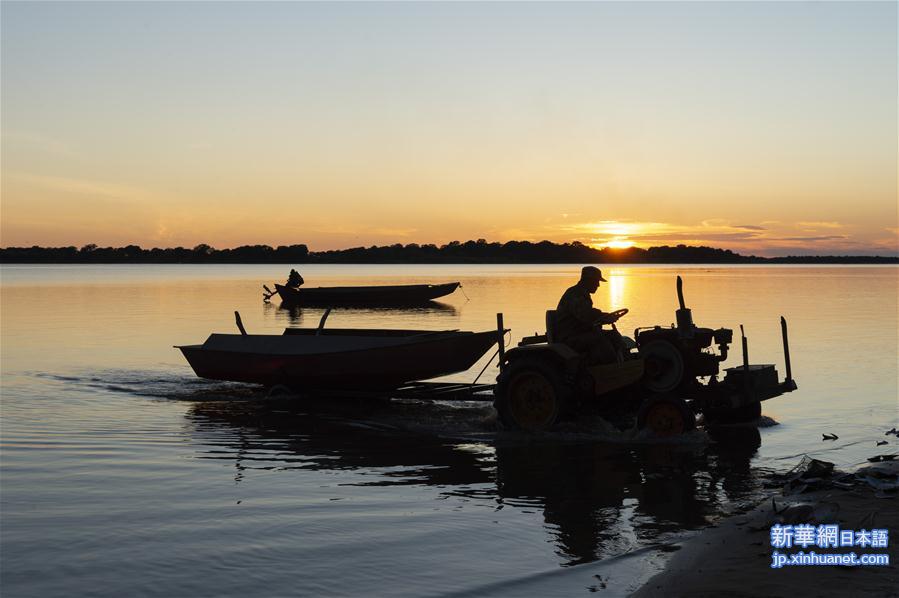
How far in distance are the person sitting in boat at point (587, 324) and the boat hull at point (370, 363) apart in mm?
3587

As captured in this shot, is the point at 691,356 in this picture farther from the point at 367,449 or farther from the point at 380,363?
the point at 380,363

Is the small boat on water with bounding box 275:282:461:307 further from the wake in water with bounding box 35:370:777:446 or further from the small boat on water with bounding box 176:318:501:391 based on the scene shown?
→ the small boat on water with bounding box 176:318:501:391

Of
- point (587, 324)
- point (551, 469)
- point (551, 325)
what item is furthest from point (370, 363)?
point (551, 469)

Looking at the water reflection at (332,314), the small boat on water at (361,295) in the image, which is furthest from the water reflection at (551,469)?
the small boat on water at (361,295)

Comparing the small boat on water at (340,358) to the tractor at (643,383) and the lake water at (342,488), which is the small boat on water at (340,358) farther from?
the tractor at (643,383)

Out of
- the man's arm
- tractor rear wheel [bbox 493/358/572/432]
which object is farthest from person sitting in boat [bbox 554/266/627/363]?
tractor rear wheel [bbox 493/358/572/432]

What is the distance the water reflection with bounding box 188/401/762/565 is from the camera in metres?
7.29

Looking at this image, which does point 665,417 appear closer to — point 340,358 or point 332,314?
point 340,358

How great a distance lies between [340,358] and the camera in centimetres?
1421

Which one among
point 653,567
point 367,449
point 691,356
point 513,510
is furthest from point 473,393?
point 653,567

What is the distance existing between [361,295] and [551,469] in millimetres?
44262

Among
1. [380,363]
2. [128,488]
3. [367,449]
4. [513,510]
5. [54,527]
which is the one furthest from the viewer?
[380,363]

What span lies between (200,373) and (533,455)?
7.68 meters

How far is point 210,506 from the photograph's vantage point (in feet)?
25.8
